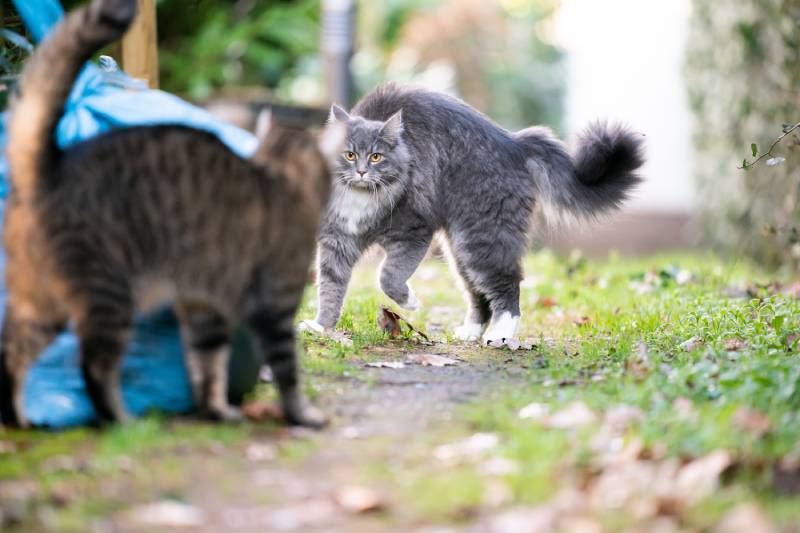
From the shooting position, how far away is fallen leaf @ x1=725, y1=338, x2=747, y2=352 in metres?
4.02

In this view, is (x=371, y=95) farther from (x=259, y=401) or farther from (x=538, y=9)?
(x=538, y=9)

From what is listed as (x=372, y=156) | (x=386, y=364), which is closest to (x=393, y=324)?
(x=386, y=364)

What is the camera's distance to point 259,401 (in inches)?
130

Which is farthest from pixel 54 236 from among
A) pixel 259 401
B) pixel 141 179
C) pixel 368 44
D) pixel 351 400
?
pixel 368 44

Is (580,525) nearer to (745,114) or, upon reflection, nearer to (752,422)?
(752,422)

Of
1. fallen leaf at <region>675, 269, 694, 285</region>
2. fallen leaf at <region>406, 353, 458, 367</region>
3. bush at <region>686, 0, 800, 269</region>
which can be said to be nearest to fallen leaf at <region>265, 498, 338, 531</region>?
fallen leaf at <region>406, 353, 458, 367</region>

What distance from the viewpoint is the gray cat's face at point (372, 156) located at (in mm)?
4766

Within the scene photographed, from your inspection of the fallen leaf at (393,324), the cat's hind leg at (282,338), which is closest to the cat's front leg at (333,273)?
the fallen leaf at (393,324)

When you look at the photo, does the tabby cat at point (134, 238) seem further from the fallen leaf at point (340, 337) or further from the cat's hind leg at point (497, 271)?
the cat's hind leg at point (497, 271)

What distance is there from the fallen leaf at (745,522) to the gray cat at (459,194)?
2522 millimetres

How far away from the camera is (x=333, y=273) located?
481 centimetres

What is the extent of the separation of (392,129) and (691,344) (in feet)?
5.72

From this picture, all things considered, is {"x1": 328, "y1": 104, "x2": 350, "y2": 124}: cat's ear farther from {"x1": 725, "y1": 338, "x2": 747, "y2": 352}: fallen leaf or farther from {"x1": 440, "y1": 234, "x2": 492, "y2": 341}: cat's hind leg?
{"x1": 725, "y1": 338, "x2": 747, "y2": 352}: fallen leaf

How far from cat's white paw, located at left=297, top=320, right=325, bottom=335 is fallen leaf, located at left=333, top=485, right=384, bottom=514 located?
2073 mm
